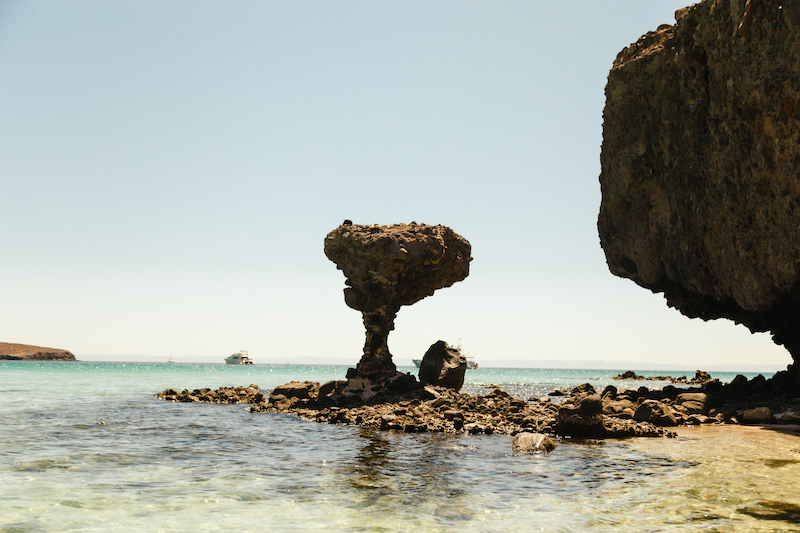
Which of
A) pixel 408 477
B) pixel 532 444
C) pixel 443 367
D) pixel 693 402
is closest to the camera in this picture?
pixel 408 477

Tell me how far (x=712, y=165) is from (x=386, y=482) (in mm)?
21398

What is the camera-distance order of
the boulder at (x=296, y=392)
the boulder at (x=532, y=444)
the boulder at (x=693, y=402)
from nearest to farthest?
the boulder at (x=532, y=444) < the boulder at (x=693, y=402) < the boulder at (x=296, y=392)

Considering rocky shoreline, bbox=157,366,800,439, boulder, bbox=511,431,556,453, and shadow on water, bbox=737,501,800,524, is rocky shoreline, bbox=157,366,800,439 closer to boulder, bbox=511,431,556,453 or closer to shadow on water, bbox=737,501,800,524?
boulder, bbox=511,431,556,453

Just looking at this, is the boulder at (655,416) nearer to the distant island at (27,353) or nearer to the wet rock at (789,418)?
the wet rock at (789,418)

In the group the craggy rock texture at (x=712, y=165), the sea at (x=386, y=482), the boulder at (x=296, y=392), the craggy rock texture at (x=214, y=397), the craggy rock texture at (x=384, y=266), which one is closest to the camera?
the sea at (x=386, y=482)

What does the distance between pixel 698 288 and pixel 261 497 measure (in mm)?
25053

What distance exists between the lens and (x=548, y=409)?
79.9 feet

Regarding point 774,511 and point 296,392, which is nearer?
point 774,511

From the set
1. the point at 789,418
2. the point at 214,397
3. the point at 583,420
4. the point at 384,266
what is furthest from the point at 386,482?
the point at 214,397

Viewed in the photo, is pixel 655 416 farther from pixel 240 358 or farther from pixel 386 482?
pixel 240 358

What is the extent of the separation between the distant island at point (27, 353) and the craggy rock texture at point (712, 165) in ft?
540

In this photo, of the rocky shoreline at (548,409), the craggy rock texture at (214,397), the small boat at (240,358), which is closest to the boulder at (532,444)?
the rocky shoreline at (548,409)

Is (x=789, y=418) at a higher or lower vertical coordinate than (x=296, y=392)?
higher

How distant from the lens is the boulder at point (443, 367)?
30.3 meters
